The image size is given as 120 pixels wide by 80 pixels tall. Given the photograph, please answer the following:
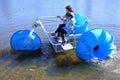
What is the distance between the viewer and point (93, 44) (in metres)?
8.12

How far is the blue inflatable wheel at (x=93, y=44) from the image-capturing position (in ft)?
26.7

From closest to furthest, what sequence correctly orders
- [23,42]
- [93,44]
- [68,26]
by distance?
1. [93,44]
2. [23,42]
3. [68,26]

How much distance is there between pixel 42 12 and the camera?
58.6 feet

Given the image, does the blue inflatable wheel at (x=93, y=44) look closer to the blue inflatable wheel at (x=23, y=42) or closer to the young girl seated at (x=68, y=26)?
the young girl seated at (x=68, y=26)

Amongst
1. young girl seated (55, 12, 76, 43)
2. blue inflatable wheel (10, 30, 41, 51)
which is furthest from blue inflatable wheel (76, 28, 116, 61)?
blue inflatable wheel (10, 30, 41, 51)

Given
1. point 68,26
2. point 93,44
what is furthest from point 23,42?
point 93,44

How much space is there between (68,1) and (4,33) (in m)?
12.6

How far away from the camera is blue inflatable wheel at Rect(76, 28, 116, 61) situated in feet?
26.7

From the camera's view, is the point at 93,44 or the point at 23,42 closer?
the point at 93,44

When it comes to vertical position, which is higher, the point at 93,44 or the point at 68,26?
the point at 68,26

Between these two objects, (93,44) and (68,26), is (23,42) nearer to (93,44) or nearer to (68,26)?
(68,26)

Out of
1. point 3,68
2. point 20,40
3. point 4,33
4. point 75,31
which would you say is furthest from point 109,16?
point 3,68

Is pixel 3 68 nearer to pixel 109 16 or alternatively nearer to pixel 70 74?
pixel 70 74

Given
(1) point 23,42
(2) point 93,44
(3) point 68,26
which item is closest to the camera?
(2) point 93,44
